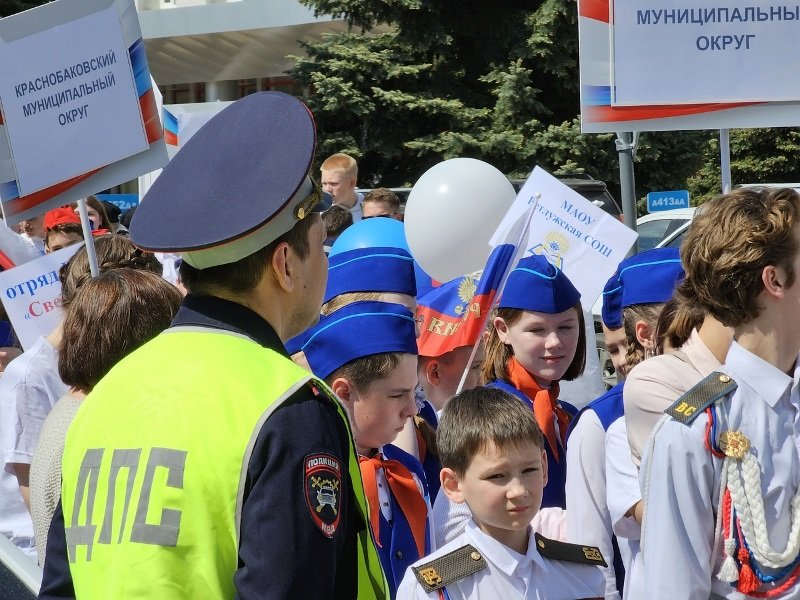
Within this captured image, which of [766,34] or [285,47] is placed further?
[285,47]

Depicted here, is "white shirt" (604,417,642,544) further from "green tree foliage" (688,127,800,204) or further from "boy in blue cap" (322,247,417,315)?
"green tree foliage" (688,127,800,204)

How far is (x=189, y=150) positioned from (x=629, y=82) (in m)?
3.16

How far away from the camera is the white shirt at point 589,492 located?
3.34 metres

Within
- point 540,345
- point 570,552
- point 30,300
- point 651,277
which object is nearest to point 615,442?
point 570,552

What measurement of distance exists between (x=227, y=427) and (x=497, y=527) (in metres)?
1.41

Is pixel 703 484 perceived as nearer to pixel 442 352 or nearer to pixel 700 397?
pixel 700 397

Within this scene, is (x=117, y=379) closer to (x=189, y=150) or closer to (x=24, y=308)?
(x=189, y=150)

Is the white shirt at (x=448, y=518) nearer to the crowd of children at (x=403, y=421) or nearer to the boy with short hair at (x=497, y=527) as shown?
the crowd of children at (x=403, y=421)

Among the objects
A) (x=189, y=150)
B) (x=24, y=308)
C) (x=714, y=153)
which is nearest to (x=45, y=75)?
(x=24, y=308)

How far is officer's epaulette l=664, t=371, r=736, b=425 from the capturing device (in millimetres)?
2364

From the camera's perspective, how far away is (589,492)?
3.36m

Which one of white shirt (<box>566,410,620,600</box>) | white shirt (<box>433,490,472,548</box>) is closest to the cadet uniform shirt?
white shirt (<box>566,410,620,600</box>)

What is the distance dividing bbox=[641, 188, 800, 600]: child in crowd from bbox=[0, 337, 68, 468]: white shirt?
2.22m

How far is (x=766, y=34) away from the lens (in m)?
4.61
